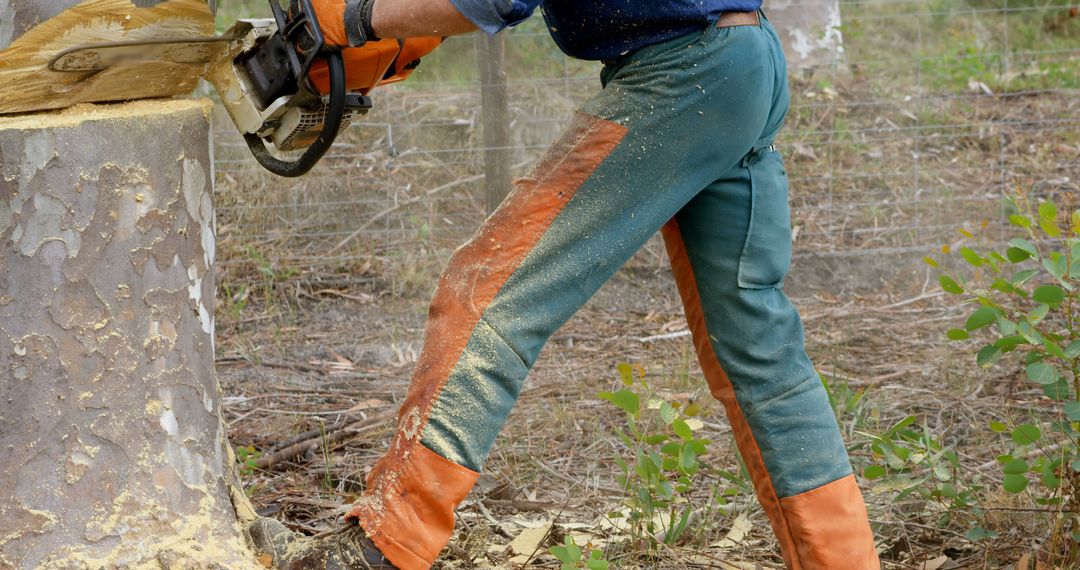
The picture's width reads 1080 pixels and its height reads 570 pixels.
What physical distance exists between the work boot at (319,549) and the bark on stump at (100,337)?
0.10 meters

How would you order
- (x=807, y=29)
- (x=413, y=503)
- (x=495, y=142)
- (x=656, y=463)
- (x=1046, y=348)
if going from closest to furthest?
1. (x=413, y=503)
2. (x=1046, y=348)
3. (x=656, y=463)
4. (x=495, y=142)
5. (x=807, y=29)

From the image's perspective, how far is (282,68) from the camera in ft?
6.68

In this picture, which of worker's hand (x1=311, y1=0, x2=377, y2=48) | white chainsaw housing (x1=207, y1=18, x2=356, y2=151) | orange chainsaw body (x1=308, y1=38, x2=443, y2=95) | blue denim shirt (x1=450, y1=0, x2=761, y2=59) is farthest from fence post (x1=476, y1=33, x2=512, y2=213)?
worker's hand (x1=311, y1=0, x2=377, y2=48)

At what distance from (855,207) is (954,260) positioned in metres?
0.64

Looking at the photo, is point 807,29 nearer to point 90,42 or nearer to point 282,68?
point 282,68

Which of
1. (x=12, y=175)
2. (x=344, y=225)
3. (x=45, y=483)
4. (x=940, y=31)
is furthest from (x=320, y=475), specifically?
(x=940, y=31)

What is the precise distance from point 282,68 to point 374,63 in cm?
23

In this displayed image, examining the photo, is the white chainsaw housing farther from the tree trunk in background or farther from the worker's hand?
the tree trunk in background

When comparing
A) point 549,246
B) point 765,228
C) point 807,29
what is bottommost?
point 807,29

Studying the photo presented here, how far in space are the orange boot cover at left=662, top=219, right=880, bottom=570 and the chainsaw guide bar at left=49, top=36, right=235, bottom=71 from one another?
1066 mm

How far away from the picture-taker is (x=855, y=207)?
18.1ft

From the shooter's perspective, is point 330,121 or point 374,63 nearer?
point 330,121

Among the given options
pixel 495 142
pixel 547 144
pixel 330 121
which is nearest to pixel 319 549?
pixel 330 121

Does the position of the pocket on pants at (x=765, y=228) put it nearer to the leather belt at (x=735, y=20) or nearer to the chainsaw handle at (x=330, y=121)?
the leather belt at (x=735, y=20)
